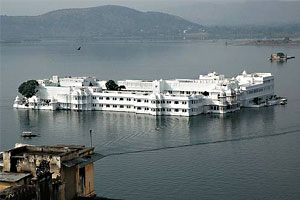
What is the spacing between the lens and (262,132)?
15508mm

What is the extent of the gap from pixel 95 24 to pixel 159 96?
117514 millimetres

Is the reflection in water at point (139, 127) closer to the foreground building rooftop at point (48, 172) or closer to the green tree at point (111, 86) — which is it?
the green tree at point (111, 86)

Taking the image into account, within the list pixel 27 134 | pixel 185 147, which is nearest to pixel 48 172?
pixel 185 147

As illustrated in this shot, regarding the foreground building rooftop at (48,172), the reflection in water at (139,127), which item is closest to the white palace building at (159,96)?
the reflection in water at (139,127)

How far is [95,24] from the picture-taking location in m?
134

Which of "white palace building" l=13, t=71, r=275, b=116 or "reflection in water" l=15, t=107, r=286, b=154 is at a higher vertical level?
"white palace building" l=13, t=71, r=275, b=116

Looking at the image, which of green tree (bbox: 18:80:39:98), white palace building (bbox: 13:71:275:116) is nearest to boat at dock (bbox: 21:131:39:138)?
white palace building (bbox: 13:71:275:116)

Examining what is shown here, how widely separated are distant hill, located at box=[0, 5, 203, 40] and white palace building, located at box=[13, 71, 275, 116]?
9391 centimetres

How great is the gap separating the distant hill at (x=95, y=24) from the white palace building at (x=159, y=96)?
308 feet

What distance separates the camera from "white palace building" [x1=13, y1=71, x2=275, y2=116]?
60.0ft

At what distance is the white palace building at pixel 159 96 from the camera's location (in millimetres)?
18297

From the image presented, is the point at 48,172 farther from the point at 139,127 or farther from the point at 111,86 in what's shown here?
the point at 111,86

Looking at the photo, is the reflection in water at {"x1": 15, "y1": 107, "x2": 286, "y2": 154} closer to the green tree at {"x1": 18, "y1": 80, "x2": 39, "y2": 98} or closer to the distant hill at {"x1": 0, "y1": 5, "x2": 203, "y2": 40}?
the green tree at {"x1": 18, "y1": 80, "x2": 39, "y2": 98}

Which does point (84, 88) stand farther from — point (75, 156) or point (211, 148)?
point (75, 156)
